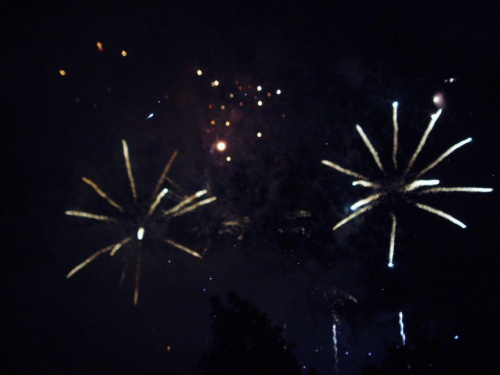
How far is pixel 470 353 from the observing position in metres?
10.9

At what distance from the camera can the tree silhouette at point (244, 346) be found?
13211mm

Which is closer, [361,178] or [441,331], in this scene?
[361,178]

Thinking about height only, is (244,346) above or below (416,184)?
below

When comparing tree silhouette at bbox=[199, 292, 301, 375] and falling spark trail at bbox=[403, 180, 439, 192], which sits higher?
falling spark trail at bbox=[403, 180, 439, 192]

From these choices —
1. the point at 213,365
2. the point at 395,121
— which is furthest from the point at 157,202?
the point at 395,121

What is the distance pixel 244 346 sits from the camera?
45.2 ft

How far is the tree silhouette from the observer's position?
1321 cm

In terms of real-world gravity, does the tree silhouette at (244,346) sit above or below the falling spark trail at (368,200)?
below

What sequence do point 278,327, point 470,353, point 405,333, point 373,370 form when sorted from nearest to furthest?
point 470,353, point 373,370, point 278,327, point 405,333

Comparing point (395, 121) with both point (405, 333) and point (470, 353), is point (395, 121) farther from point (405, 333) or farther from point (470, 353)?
point (405, 333)

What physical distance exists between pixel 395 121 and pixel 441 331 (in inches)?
344

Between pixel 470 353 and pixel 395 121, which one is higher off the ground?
pixel 395 121

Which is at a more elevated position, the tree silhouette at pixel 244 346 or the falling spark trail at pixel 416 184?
the falling spark trail at pixel 416 184

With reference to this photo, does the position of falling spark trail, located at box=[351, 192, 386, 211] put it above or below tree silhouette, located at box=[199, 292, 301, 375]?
above
